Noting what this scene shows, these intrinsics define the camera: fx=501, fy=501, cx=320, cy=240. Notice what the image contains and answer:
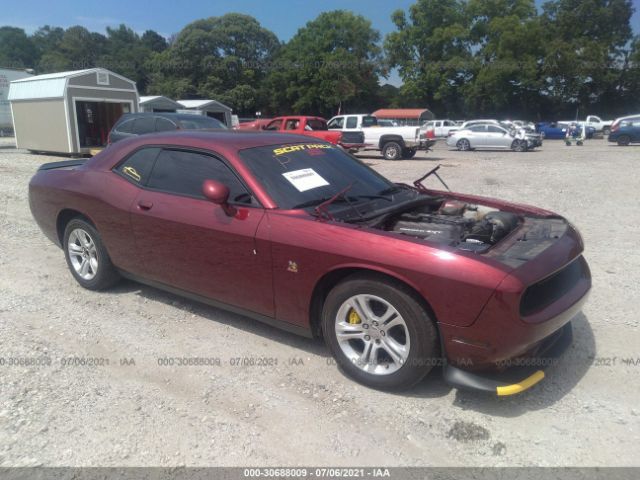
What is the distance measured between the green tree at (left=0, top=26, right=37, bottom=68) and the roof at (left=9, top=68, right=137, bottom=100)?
7973 centimetres

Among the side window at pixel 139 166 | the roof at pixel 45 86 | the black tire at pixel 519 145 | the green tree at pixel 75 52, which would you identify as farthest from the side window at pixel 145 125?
the green tree at pixel 75 52

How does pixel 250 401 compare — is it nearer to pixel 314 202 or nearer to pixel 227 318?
pixel 227 318

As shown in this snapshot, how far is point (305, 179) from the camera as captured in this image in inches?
146

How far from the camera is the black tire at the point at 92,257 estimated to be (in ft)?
14.8

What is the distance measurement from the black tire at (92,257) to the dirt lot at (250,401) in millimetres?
131

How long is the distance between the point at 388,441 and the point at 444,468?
12.8 inches

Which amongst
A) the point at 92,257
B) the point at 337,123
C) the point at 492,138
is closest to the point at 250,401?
the point at 92,257

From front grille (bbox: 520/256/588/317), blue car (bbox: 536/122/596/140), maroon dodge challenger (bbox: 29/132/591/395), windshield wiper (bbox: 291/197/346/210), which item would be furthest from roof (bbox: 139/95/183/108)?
blue car (bbox: 536/122/596/140)

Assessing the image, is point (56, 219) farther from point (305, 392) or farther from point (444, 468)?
point (444, 468)

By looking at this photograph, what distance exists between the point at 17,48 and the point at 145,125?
97458 millimetres

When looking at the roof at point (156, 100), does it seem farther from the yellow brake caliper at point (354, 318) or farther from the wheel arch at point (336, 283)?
the yellow brake caliper at point (354, 318)

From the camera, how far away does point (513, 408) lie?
294 cm

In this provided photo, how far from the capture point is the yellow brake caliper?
10.3 feet

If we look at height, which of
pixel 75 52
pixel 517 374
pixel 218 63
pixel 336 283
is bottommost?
pixel 517 374
